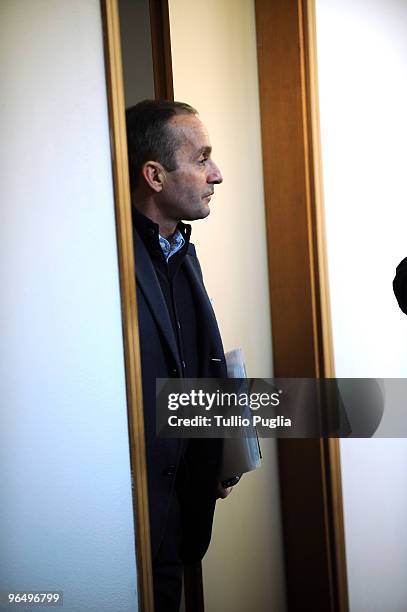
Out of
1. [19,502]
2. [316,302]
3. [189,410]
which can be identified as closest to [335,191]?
[316,302]

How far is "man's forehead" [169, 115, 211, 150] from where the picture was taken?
1766 millimetres

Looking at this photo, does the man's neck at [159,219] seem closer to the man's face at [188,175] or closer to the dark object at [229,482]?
the man's face at [188,175]

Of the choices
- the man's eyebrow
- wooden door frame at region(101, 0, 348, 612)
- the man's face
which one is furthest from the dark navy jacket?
wooden door frame at region(101, 0, 348, 612)

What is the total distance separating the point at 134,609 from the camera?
153 centimetres

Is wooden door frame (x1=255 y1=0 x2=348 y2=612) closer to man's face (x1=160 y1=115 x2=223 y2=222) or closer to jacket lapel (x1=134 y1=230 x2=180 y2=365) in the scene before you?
man's face (x1=160 y1=115 x2=223 y2=222)

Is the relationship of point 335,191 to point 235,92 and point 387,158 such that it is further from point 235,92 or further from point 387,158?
point 235,92

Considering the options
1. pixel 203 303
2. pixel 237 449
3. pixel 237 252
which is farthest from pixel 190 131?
pixel 237 449

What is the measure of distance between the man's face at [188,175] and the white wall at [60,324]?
301 millimetres

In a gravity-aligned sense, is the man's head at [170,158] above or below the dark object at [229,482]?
above

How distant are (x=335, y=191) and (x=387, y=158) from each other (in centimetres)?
16

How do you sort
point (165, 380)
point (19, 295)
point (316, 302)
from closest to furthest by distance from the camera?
1. point (19, 295)
2. point (165, 380)
3. point (316, 302)

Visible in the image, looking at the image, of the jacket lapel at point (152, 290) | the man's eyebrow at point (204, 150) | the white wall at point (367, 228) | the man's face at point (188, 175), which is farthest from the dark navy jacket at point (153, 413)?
the white wall at point (367, 228)

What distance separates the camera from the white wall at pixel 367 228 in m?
2.10

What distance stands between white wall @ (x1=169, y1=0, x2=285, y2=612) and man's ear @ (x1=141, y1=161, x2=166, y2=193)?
0.36 m
